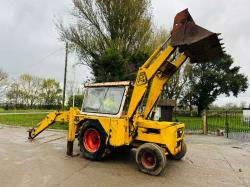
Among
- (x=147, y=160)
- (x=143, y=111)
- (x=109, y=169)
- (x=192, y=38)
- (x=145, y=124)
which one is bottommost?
(x=109, y=169)

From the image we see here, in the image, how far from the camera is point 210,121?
16891mm

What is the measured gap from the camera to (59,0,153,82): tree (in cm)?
1756

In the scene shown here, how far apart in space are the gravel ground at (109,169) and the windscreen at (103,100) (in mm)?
1484

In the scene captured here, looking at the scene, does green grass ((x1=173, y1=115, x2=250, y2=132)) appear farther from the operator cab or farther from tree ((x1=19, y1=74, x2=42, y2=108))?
tree ((x1=19, y1=74, x2=42, y2=108))

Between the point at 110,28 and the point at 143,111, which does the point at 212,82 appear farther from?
the point at 143,111

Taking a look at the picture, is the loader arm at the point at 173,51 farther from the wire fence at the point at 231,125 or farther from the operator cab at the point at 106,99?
the wire fence at the point at 231,125

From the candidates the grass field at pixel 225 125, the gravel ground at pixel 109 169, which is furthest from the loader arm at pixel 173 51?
the grass field at pixel 225 125

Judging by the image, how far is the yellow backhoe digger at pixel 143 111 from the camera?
19.7 feet

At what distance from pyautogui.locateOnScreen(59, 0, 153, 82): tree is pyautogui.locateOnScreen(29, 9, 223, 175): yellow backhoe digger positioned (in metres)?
9.93

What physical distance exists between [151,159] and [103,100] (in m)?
2.24

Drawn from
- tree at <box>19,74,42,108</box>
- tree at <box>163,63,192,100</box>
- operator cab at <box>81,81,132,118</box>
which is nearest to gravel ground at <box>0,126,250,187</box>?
operator cab at <box>81,81,132,118</box>

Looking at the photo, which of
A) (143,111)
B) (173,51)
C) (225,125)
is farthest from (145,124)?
(225,125)

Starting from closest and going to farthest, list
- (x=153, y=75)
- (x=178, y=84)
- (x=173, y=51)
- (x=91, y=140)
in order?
(x=173, y=51)
(x=153, y=75)
(x=91, y=140)
(x=178, y=84)

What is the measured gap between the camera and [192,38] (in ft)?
19.2
